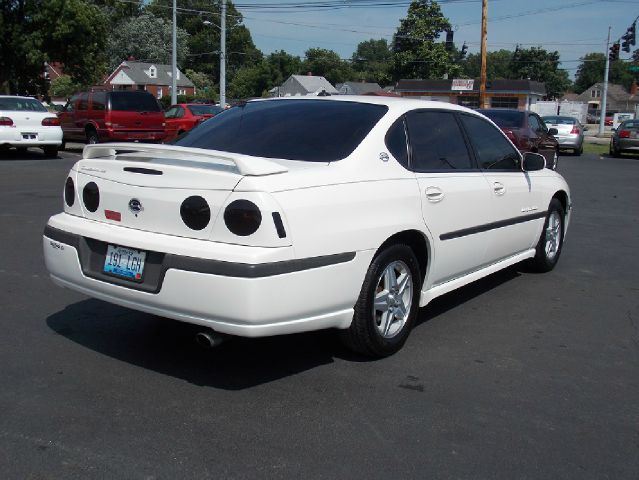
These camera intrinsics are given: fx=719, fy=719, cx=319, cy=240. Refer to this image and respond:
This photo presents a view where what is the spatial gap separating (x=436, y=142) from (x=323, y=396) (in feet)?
6.80

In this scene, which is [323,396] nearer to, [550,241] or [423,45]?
[550,241]

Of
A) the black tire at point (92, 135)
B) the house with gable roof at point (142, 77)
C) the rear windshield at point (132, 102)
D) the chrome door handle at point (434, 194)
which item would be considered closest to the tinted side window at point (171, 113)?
the rear windshield at point (132, 102)

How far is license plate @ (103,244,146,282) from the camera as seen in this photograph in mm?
3838

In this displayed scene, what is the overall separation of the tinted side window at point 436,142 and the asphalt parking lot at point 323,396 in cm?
116

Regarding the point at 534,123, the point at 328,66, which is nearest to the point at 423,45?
the point at 328,66

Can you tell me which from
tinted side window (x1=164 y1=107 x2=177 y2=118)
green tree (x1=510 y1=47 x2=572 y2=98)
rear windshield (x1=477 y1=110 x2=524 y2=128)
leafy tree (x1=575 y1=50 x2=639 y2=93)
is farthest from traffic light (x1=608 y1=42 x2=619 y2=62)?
leafy tree (x1=575 y1=50 x2=639 y2=93)

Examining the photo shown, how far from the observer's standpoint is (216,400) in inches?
148

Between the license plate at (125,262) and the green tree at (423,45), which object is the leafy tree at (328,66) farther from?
the license plate at (125,262)

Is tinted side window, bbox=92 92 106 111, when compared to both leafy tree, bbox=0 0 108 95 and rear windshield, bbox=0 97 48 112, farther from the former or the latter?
leafy tree, bbox=0 0 108 95

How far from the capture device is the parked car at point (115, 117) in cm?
1895

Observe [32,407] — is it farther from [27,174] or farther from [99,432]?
[27,174]

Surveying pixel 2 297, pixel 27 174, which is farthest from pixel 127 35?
pixel 2 297

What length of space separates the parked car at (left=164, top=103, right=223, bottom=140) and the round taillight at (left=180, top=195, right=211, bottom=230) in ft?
63.2

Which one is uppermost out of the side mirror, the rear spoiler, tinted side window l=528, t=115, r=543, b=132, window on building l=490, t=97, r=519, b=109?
window on building l=490, t=97, r=519, b=109
